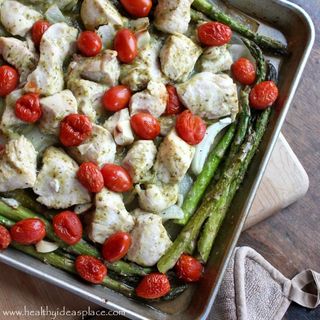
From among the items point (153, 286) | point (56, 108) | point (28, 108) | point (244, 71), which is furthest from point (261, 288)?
point (28, 108)

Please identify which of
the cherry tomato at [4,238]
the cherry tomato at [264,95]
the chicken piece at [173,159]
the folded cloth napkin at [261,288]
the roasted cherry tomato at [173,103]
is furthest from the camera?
the folded cloth napkin at [261,288]

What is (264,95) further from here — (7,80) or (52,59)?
(7,80)

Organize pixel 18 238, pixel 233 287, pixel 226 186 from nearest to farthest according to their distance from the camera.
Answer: pixel 18 238 < pixel 226 186 < pixel 233 287

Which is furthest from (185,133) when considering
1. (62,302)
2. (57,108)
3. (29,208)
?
(62,302)

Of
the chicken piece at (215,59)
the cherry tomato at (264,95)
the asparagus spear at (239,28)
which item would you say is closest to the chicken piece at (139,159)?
the chicken piece at (215,59)

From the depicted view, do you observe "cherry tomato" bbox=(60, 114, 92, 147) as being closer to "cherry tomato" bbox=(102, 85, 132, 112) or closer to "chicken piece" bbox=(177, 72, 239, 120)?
Answer: "cherry tomato" bbox=(102, 85, 132, 112)

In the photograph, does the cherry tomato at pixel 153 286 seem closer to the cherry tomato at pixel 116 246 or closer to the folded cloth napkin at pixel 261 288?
the cherry tomato at pixel 116 246

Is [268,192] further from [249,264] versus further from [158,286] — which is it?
[158,286]
